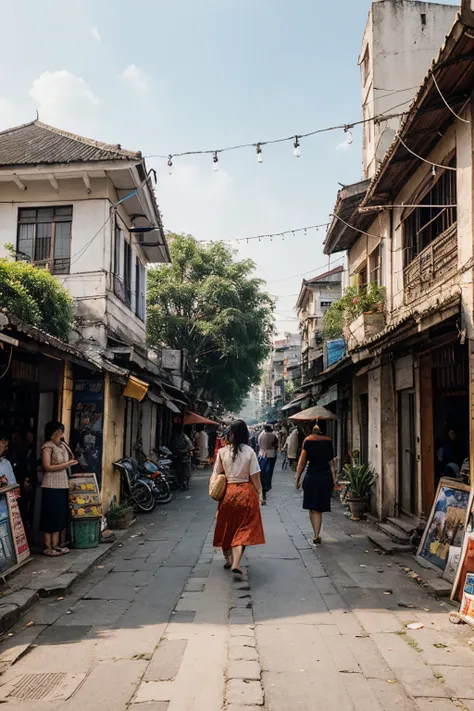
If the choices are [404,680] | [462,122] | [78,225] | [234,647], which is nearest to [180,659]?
[234,647]

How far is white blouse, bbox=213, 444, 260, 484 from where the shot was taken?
7633 mm

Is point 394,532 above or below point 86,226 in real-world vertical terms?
below

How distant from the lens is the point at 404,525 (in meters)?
10.3

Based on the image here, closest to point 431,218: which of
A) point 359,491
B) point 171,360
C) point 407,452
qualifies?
point 407,452

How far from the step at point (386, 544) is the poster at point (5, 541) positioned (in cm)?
537

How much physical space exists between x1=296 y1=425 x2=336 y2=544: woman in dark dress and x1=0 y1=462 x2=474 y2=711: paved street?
114 cm

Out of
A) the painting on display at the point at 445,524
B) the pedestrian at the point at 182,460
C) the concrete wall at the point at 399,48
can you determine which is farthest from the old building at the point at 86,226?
the concrete wall at the point at 399,48

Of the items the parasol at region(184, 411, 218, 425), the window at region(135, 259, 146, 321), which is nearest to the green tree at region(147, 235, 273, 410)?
the parasol at region(184, 411, 218, 425)

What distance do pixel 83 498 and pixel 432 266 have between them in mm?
6739

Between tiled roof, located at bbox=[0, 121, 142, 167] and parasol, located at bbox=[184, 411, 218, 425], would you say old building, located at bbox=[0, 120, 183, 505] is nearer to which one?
tiled roof, located at bbox=[0, 121, 142, 167]

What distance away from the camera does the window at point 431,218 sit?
30.6 ft

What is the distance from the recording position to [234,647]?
4988mm

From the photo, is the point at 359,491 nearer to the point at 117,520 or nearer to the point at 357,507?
the point at 357,507

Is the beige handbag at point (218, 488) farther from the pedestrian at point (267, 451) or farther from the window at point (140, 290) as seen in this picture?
the window at point (140, 290)
